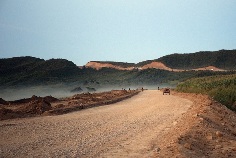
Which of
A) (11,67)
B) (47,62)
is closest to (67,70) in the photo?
(47,62)

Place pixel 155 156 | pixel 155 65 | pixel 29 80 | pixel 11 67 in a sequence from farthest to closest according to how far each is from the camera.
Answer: pixel 155 65, pixel 11 67, pixel 29 80, pixel 155 156

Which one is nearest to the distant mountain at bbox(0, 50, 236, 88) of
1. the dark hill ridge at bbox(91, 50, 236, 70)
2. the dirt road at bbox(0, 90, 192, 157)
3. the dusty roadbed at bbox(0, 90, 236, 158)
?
the dark hill ridge at bbox(91, 50, 236, 70)

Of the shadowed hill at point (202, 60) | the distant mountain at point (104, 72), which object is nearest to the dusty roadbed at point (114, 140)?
the distant mountain at point (104, 72)

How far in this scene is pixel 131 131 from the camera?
1498cm

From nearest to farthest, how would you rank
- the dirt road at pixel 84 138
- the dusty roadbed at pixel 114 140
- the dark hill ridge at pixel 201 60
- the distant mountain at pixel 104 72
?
1. the dusty roadbed at pixel 114 140
2. the dirt road at pixel 84 138
3. the distant mountain at pixel 104 72
4. the dark hill ridge at pixel 201 60

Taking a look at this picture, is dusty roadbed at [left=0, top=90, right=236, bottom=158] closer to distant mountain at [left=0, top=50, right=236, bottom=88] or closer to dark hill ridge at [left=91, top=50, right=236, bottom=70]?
distant mountain at [left=0, top=50, right=236, bottom=88]

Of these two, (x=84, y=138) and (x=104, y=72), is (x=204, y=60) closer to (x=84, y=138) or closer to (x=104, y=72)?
(x=104, y=72)

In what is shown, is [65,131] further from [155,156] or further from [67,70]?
[67,70]

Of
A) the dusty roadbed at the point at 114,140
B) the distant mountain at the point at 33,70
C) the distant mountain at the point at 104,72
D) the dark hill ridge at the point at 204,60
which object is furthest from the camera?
the dark hill ridge at the point at 204,60

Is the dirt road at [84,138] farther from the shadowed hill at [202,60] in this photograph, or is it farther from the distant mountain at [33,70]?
the shadowed hill at [202,60]

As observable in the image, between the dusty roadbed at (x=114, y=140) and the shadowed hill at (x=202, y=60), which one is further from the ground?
the shadowed hill at (x=202, y=60)

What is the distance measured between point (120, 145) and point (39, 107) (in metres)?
14.4

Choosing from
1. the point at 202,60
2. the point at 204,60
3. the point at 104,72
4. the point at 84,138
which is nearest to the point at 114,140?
the point at 84,138

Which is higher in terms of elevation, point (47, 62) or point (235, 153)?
point (47, 62)
